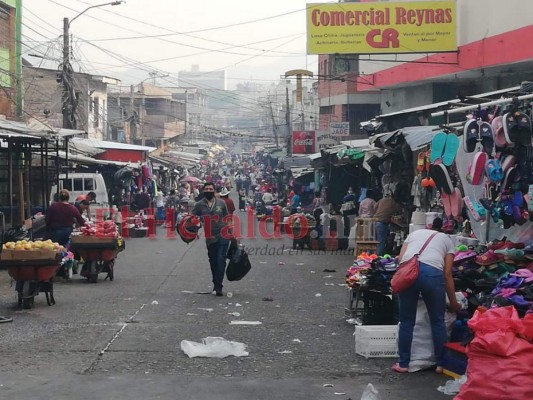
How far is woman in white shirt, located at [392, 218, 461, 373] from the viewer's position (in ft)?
28.5

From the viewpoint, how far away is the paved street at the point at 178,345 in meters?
8.06

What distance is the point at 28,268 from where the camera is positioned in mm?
12781

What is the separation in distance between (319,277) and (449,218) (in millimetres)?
5724

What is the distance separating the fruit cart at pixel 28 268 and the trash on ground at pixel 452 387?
688cm

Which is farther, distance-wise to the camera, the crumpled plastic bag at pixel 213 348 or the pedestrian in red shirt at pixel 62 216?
the pedestrian in red shirt at pixel 62 216

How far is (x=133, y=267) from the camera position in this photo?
2009 centimetres

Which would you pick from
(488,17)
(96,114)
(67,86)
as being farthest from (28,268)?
(96,114)

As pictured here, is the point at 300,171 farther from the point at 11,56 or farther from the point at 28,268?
the point at 28,268

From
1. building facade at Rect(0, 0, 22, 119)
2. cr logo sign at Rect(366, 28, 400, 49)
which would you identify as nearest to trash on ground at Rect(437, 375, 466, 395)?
cr logo sign at Rect(366, 28, 400, 49)

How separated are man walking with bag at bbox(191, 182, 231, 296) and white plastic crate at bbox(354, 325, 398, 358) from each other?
542 centimetres

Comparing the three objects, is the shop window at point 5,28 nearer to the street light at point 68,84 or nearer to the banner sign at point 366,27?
the street light at point 68,84

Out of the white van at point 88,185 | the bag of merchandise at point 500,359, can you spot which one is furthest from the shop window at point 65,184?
the bag of merchandise at point 500,359

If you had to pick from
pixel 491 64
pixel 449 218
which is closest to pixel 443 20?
pixel 491 64

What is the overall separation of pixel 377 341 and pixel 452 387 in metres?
1.62
